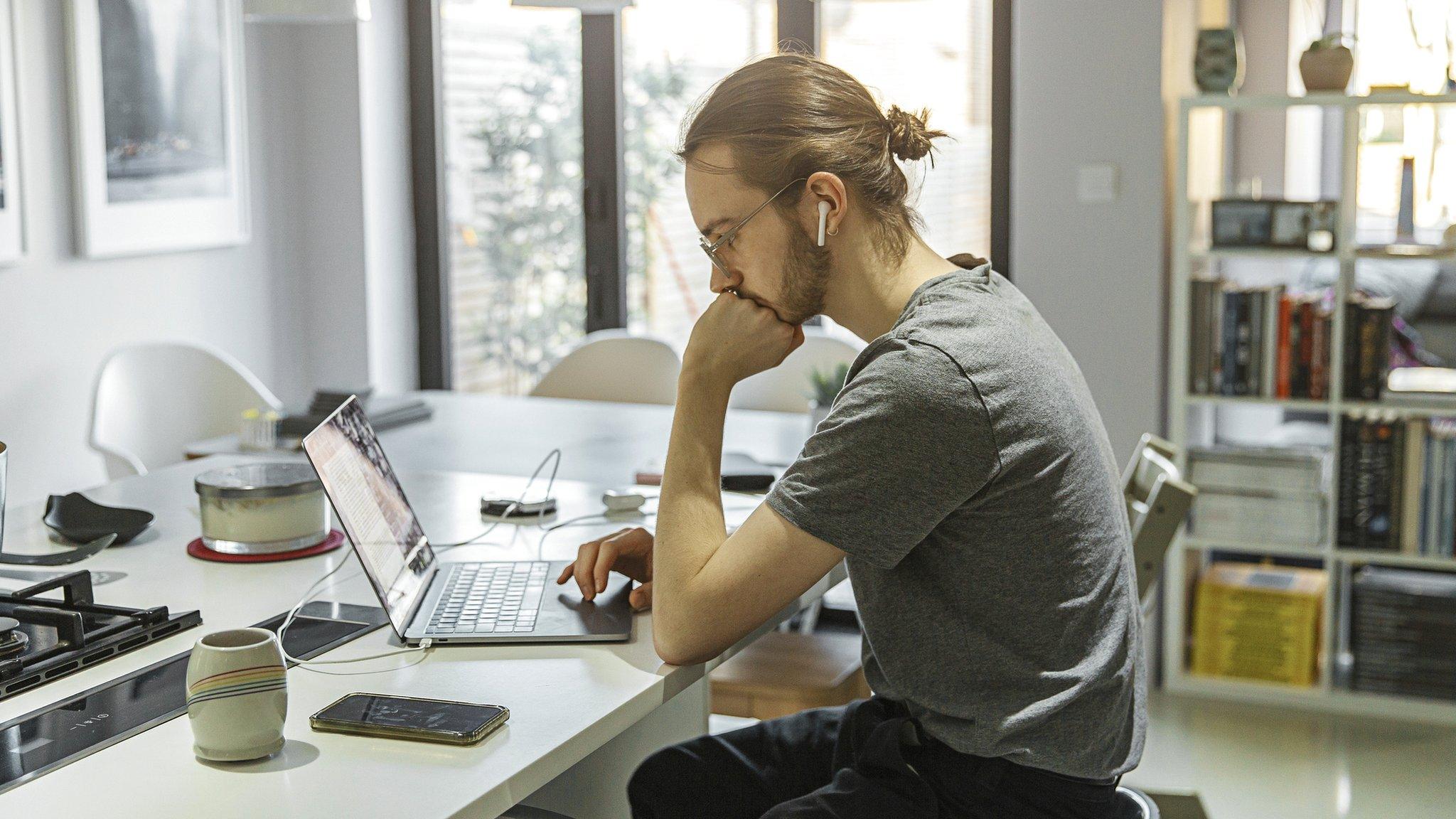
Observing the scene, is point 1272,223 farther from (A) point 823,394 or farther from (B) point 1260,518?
(A) point 823,394

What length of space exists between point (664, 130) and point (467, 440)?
1.88 metres

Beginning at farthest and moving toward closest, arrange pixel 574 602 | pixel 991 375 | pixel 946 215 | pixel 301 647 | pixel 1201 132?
1. pixel 946 215
2. pixel 1201 132
3. pixel 574 602
4. pixel 301 647
5. pixel 991 375

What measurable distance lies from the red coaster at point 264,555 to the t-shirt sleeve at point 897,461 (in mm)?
774

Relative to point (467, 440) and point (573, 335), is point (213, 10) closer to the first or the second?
point (573, 335)

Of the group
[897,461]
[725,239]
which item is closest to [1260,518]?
[725,239]

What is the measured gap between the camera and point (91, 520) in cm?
187

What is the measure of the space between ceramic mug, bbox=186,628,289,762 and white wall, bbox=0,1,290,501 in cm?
259

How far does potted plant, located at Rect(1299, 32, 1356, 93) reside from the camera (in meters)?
3.31

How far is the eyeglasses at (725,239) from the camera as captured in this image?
1.49 meters

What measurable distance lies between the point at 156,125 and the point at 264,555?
2.44 metres

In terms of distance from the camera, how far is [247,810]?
1047 mm

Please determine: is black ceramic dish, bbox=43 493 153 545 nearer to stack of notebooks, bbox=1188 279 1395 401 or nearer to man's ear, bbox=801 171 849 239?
man's ear, bbox=801 171 849 239

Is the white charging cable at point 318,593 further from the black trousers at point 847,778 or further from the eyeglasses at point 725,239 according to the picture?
the eyeglasses at point 725,239

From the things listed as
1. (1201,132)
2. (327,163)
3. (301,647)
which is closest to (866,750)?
(301,647)
